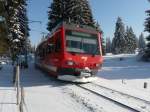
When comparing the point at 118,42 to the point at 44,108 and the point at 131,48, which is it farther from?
the point at 44,108

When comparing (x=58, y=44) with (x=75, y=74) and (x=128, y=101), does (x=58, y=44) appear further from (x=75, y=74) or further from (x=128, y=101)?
(x=128, y=101)

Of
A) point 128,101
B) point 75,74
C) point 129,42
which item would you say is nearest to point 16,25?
point 75,74

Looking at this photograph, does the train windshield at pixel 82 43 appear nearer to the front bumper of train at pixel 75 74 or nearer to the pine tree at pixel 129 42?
the front bumper of train at pixel 75 74

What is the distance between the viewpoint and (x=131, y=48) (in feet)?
330

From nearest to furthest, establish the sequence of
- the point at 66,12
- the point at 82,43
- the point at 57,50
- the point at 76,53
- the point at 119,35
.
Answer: the point at 76,53 < the point at 82,43 < the point at 57,50 < the point at 66,12 < the point at 119,35

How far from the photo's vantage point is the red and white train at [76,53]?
60.0 feet

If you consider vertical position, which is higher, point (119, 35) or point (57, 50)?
point (119, 35)

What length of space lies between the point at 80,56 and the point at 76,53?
0.85 feet

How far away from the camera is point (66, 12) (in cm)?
4978

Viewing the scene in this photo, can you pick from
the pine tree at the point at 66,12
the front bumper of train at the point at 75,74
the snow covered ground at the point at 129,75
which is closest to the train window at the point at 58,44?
the front bumper of train at the point at 75,74

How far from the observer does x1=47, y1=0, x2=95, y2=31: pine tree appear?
162 ft

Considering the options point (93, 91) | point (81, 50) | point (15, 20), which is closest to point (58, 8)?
point (15, 20)

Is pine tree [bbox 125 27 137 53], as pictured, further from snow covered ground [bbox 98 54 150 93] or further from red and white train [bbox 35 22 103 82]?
red and white train [bbox 35 22 103 82]

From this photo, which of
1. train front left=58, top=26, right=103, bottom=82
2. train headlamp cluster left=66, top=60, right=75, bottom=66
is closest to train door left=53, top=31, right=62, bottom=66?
train front left=58, top=26, right=103, bottom=82
